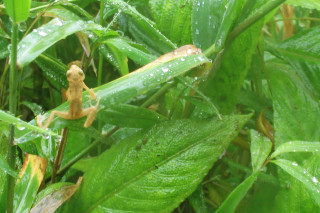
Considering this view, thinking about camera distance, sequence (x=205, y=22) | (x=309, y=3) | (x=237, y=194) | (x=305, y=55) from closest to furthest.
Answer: (x=237, y=194) < (x=205, y=22) < (x=309, y=3) < (x=305, y=55)

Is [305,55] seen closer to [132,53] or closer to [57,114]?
[132,53]

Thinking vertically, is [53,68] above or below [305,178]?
above

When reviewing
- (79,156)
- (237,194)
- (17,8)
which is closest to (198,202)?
(237,194)

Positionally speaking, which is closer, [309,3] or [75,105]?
[75,105]

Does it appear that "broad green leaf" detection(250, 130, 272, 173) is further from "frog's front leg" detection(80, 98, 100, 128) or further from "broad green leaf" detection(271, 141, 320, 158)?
"frog's front leg" detection(80, 98, 100, 128)

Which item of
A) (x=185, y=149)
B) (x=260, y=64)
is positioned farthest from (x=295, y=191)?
(x=260, y=64)

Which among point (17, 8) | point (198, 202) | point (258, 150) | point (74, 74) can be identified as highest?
point (17, 8)

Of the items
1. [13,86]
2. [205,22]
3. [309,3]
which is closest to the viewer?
[13,86]

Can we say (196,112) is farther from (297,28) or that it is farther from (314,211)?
(297,28)
